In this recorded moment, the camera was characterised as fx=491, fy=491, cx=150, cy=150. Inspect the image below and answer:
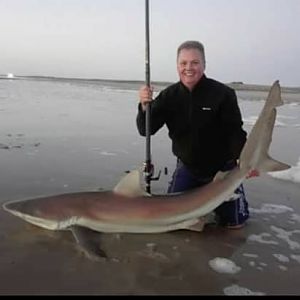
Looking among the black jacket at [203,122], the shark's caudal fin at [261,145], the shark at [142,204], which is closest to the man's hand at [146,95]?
the black jacket at [203,122]

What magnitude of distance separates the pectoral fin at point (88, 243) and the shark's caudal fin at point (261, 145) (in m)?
1.26

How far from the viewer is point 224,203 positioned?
4.44 m

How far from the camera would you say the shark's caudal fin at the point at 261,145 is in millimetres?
3682

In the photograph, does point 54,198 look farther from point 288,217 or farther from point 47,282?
point 288,217

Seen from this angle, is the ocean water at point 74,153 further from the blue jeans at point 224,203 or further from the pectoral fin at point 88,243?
the pectoral fin at point 88,243

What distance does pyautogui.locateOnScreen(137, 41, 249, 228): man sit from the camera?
14.7 ft

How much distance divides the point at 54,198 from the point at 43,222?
21 cm

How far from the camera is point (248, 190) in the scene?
18.7 ft

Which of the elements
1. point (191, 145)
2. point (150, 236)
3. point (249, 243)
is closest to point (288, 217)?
point (249, 243)

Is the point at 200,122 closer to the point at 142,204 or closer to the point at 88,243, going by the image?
the point at 142,204

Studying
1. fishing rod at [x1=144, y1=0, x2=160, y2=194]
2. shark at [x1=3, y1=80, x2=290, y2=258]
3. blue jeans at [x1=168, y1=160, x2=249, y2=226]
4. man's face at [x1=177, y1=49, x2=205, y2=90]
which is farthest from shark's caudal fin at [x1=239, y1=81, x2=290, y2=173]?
fishing rod at [x1=144, y1=0, x2=160, y2=194]

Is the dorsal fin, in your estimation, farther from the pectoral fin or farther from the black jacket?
the black jacket

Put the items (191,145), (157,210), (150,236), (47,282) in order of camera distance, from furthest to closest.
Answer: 1. (191,145)
2. (150,236)
3. (157,210)
4. (47,282)

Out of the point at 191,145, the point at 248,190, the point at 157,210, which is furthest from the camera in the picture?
the point at 248,190
